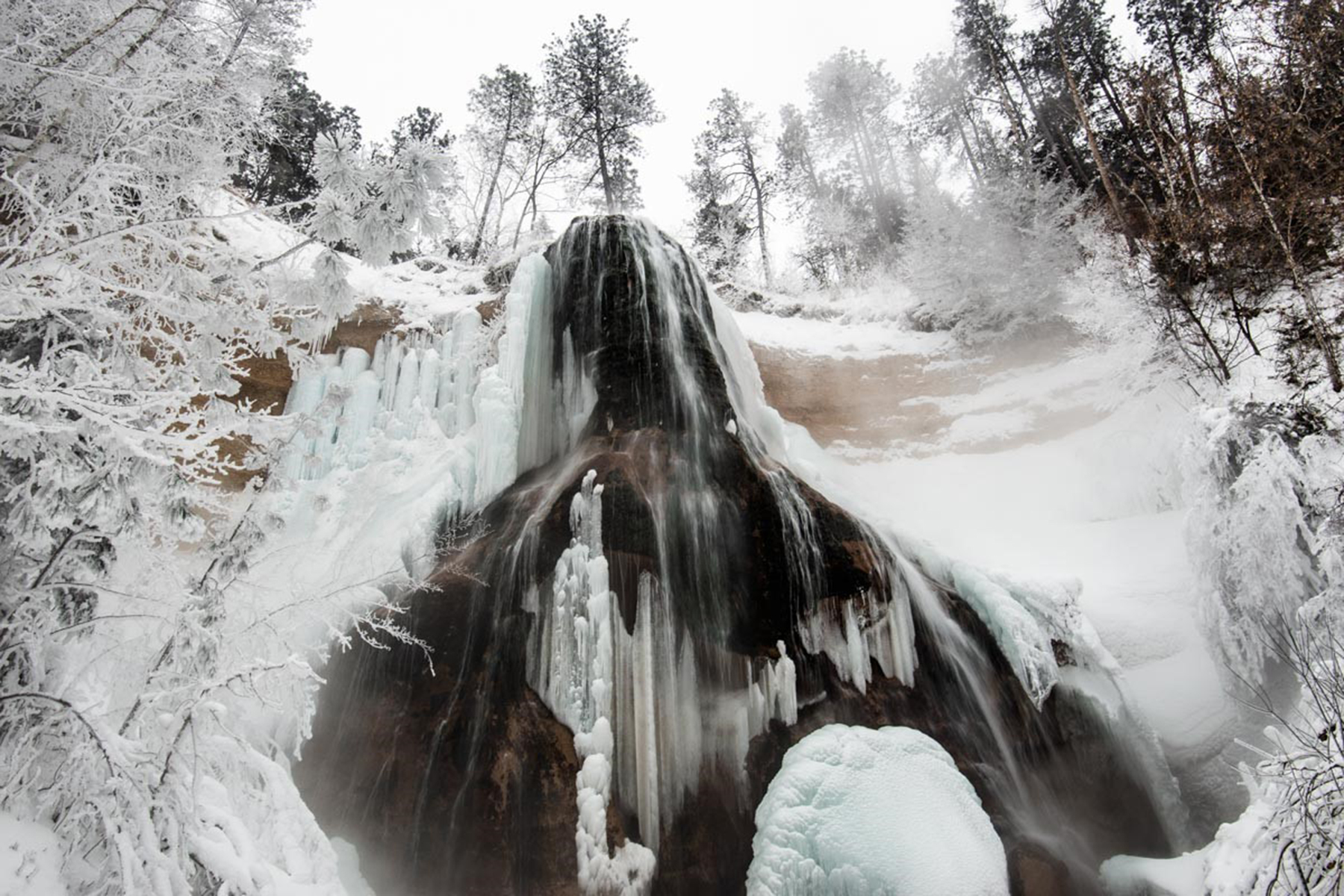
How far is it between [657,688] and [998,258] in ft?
47.4

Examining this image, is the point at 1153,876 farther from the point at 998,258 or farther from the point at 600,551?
the point at 998,258

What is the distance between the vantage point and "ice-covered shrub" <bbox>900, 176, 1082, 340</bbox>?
15375mm

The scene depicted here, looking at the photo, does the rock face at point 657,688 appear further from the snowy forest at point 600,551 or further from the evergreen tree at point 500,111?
the evergreen tree at point 500,111

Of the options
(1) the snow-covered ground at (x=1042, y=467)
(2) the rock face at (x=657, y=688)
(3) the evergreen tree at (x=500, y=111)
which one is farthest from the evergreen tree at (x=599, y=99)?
(2) the rock face at (x=657, y=688)

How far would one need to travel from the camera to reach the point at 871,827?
18.0 ft

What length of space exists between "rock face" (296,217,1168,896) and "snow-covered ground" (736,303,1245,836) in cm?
143

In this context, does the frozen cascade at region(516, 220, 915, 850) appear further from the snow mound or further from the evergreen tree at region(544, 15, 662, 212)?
the evergreen tree at region(544, 15, 662, 212)

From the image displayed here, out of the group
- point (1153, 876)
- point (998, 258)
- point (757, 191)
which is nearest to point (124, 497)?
point (1153, 876)

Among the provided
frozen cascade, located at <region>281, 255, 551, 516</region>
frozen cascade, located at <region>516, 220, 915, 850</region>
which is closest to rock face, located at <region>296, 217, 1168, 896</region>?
frozen cascade, located at <region>516, 220, 915, 850</region>

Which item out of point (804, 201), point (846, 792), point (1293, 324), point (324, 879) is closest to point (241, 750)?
point (324, 879)

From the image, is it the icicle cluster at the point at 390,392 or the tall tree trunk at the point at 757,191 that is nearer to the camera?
the icicle cluster at the point at 390,392

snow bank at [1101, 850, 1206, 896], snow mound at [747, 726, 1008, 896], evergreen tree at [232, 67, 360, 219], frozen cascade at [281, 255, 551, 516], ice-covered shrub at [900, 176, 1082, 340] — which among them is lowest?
snow bank at [1101, 850, 1206, 896]

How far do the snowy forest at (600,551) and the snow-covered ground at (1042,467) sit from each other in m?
0.09

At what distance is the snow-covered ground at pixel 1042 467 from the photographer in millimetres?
8336
